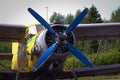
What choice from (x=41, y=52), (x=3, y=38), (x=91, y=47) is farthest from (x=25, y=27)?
(x=91, y=47)

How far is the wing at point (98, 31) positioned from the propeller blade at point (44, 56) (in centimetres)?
406

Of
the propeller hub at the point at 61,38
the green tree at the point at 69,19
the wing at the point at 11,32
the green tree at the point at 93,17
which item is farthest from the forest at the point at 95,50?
the green tree at the point at 69,19

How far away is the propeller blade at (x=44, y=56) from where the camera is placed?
1407 centimetres

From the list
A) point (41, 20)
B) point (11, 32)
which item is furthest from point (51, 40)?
point (11, 32)

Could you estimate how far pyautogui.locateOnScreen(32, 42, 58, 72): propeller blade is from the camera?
554 inches

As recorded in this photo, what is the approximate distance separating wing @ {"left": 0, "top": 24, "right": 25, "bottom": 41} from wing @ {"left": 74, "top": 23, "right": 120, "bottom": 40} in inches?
89.2

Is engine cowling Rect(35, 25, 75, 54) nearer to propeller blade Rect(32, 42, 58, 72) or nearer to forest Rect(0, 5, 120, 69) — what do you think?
propeller blade Rect(32, 42, 58, 72)

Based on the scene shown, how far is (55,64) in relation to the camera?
48.7 feet

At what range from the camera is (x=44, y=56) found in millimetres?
14266

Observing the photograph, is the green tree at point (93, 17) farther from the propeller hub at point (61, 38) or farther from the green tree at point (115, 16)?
the propeller hub at point (61, 38)

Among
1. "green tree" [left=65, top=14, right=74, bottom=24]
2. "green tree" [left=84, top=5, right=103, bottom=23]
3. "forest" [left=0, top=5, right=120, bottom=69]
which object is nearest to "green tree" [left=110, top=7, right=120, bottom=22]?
"forest" [left=0, top=5, right=120, bottom=69]

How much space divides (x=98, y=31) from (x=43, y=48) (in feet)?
17.2

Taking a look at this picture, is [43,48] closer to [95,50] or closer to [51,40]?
[51,40]

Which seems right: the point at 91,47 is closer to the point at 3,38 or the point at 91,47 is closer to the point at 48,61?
the point at 3,38
